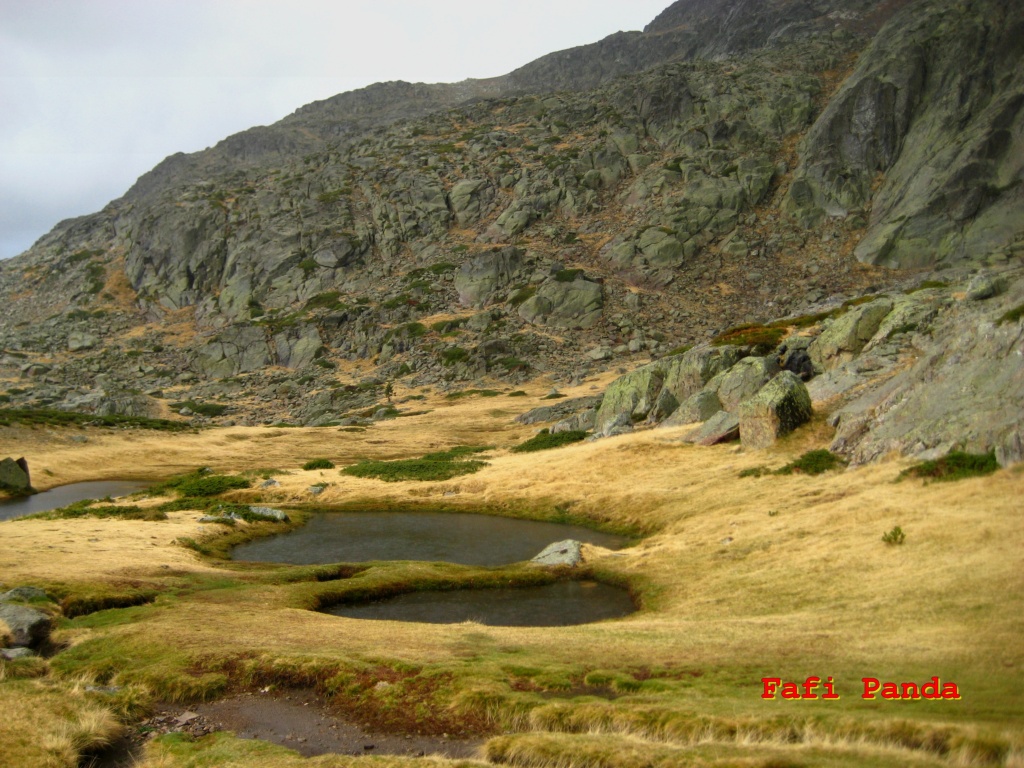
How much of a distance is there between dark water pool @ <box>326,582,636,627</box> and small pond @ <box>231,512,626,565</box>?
480cm

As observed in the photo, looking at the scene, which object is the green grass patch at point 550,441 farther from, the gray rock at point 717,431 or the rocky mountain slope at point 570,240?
the gray rock at point 717,431

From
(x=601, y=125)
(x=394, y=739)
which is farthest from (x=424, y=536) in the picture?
(x=601, y=125)

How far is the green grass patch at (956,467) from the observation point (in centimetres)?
2472

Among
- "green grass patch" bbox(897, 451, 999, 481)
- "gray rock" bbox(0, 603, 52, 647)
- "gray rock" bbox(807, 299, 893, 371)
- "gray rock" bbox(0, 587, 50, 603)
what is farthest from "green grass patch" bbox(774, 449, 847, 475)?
"gray rock" bbox(0, 587, 50, 603)

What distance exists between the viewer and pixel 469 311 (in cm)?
11319

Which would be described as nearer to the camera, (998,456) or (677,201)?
(998,456)

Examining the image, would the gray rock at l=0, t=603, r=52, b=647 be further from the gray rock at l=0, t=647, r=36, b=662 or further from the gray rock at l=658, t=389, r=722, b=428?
the gray rock at l=658, t=389, r=722, b=428

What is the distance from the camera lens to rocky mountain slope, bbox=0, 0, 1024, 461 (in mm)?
96625

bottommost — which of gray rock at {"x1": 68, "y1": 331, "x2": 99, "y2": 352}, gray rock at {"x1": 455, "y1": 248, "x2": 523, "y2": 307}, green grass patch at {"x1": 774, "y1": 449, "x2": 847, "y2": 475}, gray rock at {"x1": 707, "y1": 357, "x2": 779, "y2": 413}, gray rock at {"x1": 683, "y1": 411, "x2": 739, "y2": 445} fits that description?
green grass patch at {"x1": 774, "y1": 449, "x2": 847, "y2": 475}

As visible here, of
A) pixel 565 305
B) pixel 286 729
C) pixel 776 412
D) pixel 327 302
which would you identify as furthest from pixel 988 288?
pixel 327 302

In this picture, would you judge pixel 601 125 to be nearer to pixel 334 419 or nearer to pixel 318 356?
pixel 318 356

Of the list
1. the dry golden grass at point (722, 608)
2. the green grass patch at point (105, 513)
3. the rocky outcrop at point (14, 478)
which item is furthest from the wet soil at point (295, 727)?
the rocky outcrop at point (14, 478)

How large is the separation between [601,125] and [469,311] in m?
64.1

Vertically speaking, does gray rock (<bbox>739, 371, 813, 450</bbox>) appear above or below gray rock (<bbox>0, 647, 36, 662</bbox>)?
below
